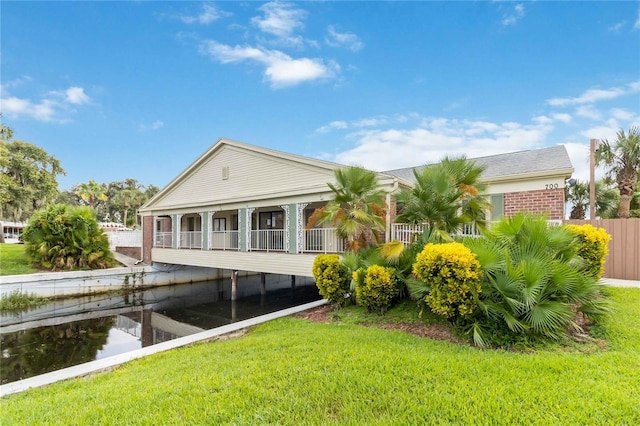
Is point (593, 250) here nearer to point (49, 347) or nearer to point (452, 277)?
point (452, 277)

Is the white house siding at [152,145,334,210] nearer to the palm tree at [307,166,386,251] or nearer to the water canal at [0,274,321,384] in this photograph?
the palm tree at [307,166,386,251]

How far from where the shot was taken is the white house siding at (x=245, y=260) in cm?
1196

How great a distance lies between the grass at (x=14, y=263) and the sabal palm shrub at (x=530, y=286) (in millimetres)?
18979

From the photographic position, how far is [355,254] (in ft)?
28.7

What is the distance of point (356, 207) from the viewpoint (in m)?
8.89

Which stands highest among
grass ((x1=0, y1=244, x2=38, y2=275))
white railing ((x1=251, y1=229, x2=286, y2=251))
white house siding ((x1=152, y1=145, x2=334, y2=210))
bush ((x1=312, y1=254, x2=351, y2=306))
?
white house siding ((x1=152, y1=145, x2=334, y2=210))

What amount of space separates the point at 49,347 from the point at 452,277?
10.5 meters

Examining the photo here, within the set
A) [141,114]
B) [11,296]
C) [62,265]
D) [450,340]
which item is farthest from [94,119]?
[450,340]

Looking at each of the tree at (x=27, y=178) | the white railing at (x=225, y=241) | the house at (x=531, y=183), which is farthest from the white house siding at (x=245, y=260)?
the tree at (x=27, y=178)

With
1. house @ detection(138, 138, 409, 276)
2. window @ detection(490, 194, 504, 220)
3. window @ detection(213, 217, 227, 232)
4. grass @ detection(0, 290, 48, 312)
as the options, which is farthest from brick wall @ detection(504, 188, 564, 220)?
grass @ detection(0, 290, 48, 312)

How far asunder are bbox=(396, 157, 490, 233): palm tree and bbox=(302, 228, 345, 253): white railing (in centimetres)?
388

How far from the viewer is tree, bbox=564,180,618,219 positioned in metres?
16.8

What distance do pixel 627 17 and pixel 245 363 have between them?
13.7 m

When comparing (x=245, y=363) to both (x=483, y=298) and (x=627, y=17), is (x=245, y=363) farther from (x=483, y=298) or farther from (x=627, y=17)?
(x=627, y=17)
